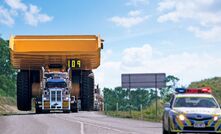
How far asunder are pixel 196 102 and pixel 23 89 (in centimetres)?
2129

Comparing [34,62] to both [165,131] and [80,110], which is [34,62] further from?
[165,131]

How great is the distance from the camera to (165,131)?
17.7 m

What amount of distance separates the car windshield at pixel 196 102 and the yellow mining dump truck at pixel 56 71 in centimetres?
1687

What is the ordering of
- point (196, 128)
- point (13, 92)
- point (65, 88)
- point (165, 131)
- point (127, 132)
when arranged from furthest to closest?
point (13, 92), point (65, 88), point (127, 132), point (165, 131), point (196, 128)

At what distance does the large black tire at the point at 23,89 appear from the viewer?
36969 mm

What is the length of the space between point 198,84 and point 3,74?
57946 millimetres

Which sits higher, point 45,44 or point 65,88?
point 45,44

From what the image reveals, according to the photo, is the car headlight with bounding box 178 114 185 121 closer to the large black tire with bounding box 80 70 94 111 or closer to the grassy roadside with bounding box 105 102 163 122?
the grassy roadside with bounding box 105 102 163 122

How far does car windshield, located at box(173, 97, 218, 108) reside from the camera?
17469 millimetres

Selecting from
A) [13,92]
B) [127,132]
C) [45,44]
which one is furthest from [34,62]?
[13,92]

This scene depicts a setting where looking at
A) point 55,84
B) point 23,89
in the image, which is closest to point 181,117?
point 55,84

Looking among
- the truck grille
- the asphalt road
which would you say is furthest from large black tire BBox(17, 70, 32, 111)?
the asphalt road

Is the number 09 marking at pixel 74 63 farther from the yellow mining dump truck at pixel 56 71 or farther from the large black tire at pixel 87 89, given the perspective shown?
the large black tire at pixel 87 89

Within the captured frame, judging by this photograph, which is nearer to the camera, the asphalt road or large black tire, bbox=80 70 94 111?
the asphalt road
